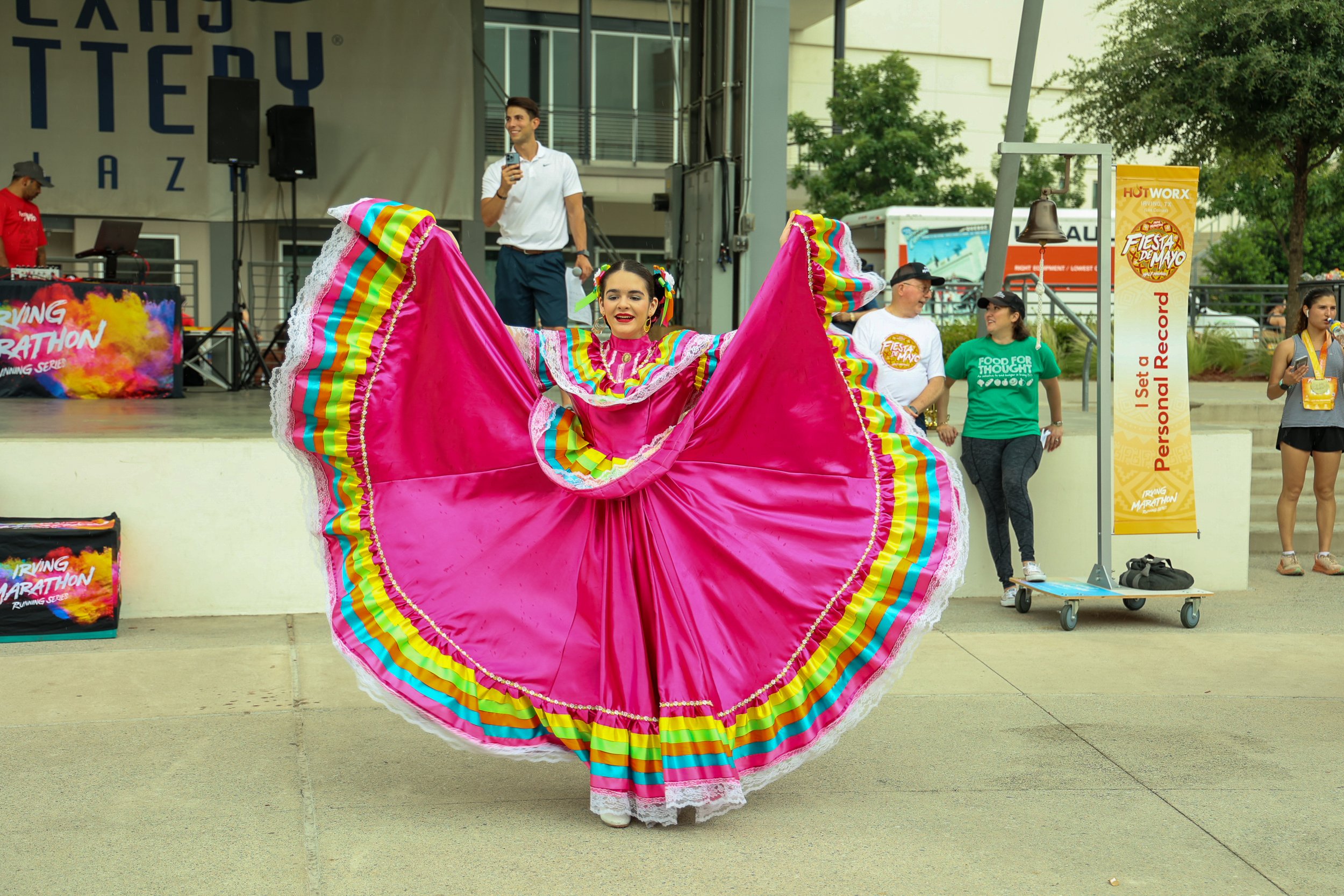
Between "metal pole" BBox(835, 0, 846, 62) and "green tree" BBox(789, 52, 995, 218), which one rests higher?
"metal pole" BBox(835, 0, 846, 62)

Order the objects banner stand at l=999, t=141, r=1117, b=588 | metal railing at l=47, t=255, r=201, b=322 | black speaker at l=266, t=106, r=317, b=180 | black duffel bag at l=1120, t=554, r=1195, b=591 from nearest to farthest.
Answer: banner stand at l=999, t=141, r=1117, b=588, black duffel bag at l=1120, t=554, r=1195, b=591, metal railing at l=47, t=255, r=201, b=322, black speaker at l=266, t=106, r=317, b=180

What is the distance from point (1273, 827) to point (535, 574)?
2161 millimetres

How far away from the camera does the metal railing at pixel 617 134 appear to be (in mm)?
26781

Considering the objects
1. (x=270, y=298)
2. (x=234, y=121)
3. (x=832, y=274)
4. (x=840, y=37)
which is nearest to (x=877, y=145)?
(x=840, y=37)

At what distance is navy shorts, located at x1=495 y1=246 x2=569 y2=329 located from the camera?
7.11m

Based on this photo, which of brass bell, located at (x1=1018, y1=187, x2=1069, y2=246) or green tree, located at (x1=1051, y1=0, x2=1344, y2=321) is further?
green tree, located at (x1=1051, y1=0, x2=1344, y2=321)

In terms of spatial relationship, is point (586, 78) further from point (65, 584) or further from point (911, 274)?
point (65, 584)

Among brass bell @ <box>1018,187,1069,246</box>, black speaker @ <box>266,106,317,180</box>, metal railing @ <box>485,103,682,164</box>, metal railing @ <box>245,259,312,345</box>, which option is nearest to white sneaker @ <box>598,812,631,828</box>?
brass bell @ <box>1018,187,1069,246</box>

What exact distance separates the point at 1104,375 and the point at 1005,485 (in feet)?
2.46

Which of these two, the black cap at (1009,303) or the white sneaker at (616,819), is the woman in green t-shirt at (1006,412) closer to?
the black cap at (1009,303)

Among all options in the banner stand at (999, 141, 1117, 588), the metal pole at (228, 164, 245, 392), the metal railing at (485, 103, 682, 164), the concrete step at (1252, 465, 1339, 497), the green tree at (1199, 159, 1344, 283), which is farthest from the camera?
the metal railing at (485, 103, 682, 164)

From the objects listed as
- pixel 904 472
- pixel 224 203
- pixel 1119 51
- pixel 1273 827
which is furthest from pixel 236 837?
pixel 1119 51

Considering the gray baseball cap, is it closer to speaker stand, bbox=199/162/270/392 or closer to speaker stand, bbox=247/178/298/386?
speaker stand, bbox=199/162/270/392

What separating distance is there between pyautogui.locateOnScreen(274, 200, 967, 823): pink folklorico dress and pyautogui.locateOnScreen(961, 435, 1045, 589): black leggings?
10.3ft
